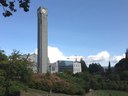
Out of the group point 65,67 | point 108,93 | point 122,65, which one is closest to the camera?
point 108,93

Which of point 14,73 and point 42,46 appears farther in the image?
point 42,46

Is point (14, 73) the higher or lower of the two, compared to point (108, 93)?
higher

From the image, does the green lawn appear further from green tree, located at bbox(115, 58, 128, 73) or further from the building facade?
the building facade

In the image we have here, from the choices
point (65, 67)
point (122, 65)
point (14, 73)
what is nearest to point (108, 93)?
point (14, 73)

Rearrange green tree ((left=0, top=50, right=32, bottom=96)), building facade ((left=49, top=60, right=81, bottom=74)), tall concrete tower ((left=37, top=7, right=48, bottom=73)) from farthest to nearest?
building facade ((left=49, top=60, right=81, bottom=74)) < tall concrete tower ((left=37, top=7, right=48, bottom=73)) < green tree ((left=0, top=50, right=32, bottom=96))

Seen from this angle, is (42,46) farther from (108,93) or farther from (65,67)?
(65,67)

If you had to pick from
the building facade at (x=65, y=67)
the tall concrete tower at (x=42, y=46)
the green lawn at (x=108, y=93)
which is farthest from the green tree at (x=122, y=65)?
the building facade at (x=65, y=67)

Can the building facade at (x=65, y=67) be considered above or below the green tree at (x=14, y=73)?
above

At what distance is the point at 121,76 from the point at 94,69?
56174 millimetres

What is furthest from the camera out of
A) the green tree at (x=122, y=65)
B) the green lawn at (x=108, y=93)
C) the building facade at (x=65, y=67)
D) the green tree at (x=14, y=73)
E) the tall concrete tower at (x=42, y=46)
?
the building facade at (x=65, y=67)

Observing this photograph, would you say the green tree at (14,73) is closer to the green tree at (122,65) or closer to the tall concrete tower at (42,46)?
the green tree at (122,65)

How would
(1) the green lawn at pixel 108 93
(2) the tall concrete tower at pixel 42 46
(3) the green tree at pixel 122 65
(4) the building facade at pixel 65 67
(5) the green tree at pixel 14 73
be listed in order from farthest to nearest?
(4) the building facade at pixel 65 67 < (2) the tall concrete tower at pixel 42 46 < (3) the green tree at pixel 122 65 < (1) the green lawn at pixel 108 93 < (5) the green tree at pixel 14 73

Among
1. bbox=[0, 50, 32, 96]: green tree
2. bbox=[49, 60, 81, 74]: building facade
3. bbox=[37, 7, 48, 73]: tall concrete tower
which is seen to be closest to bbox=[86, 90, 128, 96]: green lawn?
bbox=[0, 50, 32, 96]: green tree

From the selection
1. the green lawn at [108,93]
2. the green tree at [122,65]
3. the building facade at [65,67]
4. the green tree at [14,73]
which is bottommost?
the green lawn at [108,93]
